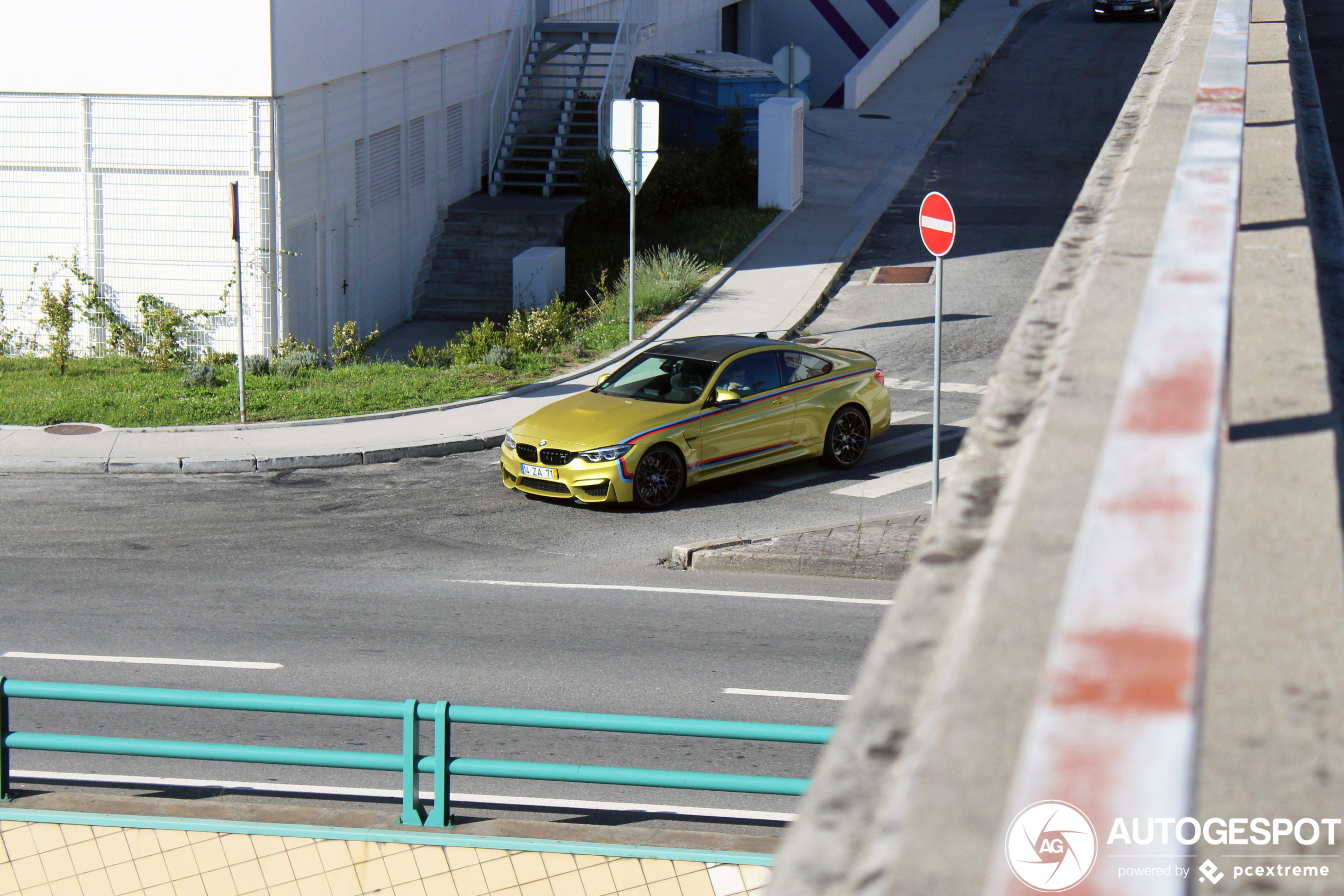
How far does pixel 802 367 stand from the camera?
15742mm

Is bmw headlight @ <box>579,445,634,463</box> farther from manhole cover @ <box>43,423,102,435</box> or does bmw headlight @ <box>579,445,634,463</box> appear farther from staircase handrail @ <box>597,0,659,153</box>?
staircase handrail @ <box>597,0,659,153</box>

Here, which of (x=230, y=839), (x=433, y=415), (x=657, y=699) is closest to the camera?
(x=230, y=839)

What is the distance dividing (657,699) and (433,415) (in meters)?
9.61

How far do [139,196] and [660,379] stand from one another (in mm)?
10066

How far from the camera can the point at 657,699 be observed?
9.38m

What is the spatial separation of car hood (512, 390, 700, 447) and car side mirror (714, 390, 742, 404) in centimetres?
24

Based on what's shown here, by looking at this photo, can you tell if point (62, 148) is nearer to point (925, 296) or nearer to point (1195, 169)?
point (925, 296)

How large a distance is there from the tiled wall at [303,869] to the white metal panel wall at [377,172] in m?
15.4

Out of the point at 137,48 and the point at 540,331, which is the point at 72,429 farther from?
the point at 540,331

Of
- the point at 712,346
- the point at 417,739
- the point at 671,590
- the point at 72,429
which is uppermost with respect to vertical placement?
the point at 712,346

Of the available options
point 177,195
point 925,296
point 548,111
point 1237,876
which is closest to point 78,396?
point 177,195

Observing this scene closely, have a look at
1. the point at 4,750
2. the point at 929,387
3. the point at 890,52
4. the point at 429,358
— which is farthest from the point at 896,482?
the point at 890,52

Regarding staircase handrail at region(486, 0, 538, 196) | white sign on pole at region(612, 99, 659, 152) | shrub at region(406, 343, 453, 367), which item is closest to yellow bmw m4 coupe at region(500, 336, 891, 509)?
white sign on pole at region(612, 99, 659, 152)

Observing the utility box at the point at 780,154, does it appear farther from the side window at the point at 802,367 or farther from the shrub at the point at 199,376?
the side window at the point at 802,367
